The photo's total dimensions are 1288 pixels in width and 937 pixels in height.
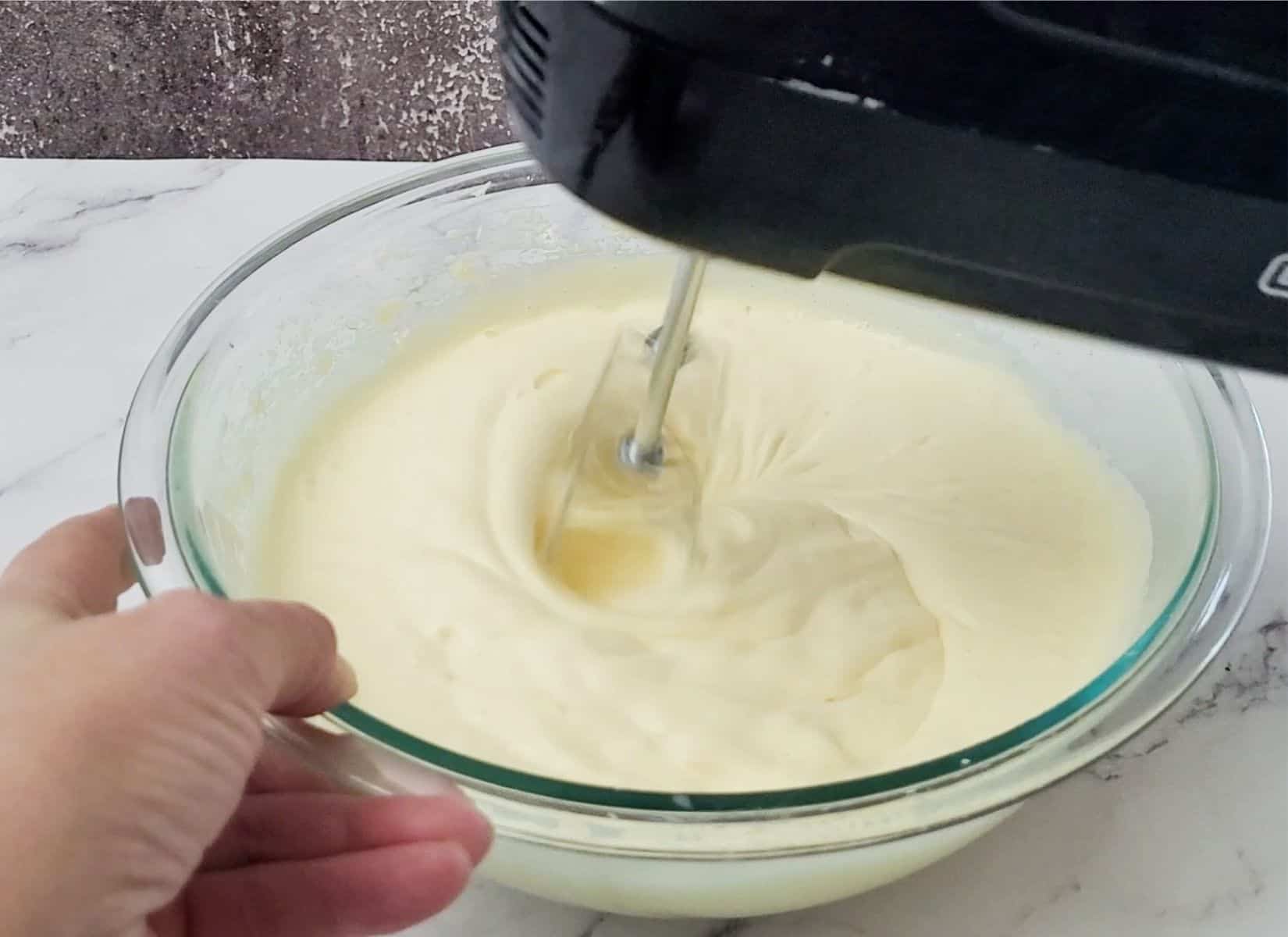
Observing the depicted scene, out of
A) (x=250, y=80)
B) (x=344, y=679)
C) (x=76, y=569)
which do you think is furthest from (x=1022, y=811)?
(x=250, y=80)

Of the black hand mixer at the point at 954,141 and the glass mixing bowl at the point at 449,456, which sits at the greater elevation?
the black hand mixer at the point at 954,141

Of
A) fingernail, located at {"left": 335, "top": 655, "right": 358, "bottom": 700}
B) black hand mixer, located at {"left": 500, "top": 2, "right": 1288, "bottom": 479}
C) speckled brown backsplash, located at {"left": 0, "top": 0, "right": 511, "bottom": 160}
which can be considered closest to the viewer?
black hand mixer, located at {"left": 500, "top": 2, "right": 1288, "bottom": 479}

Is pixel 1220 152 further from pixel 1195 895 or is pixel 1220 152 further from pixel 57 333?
pixel 57 333

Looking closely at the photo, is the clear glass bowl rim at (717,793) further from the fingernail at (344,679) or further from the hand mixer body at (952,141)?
the hand mixer body at (952,141)

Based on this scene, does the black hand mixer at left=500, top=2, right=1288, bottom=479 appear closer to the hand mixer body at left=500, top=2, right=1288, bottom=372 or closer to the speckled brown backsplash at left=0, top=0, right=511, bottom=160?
the hand mixer body at left=500, top=2, right=1288, bottom=372

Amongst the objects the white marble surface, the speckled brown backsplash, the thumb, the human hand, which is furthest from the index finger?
the speckled brown backsplash

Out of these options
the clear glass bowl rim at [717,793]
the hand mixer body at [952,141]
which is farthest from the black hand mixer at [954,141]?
the clear glass bowl rim at [717,793]

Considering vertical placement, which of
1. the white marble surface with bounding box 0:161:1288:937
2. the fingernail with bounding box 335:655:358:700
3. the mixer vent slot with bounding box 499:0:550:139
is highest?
the mixer vent slot with bounding box 499:0:550:139
